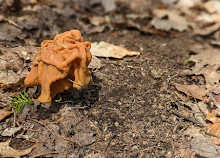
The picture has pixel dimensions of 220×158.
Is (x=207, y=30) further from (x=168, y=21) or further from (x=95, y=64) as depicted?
(x=95, y=64)

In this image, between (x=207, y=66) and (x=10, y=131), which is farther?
(x=207, y=66)

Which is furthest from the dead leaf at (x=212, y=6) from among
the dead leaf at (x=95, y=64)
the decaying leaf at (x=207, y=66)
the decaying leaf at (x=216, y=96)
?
the dead leaf at (x=95, y=64)

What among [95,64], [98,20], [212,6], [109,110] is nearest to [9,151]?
[109,110]

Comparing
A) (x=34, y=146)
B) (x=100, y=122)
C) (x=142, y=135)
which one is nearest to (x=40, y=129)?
(x=34, y=146)

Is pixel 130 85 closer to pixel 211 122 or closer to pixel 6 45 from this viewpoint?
pixel 211 122

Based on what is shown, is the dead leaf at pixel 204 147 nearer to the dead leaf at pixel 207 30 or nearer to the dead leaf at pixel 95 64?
the dead leaf at pixel 95 64

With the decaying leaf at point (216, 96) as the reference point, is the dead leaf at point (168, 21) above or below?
above

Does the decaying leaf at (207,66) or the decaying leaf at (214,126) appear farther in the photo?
the decaying leaf at (207,66)
